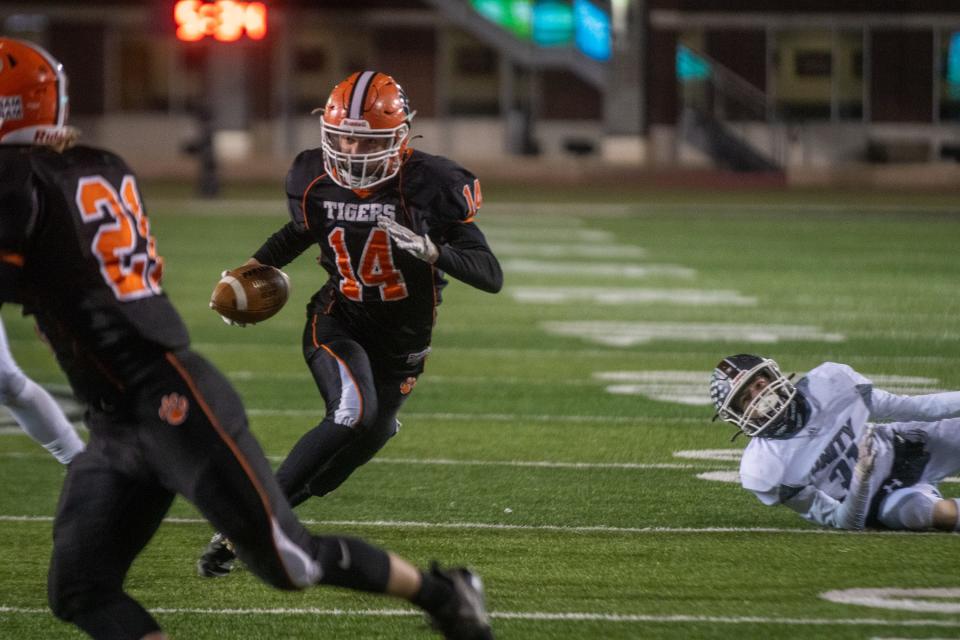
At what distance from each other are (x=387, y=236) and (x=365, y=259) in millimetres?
107

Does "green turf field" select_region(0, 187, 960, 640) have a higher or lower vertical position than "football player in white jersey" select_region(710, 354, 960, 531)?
lower

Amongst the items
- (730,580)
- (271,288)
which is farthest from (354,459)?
(730,580)

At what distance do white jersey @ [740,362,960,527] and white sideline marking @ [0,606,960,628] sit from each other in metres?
0.89

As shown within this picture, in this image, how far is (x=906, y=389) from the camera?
7992 millimetres

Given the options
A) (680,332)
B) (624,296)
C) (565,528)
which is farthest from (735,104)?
(565,528)

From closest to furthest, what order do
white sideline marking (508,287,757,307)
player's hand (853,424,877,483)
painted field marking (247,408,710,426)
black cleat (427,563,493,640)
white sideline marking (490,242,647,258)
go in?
black cleat (427,563,493,640) → player's hand (853,424,877,483) → painted field marking (247,408,710,426) → white sideline marking (508,287,757,307) → white sideline marking (490,242,647,258)

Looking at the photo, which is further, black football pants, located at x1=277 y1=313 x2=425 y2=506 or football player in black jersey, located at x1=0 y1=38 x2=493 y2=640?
black football pants, located at x1=277 y1=313 x2=425 y2=506

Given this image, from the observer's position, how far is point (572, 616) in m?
4.48

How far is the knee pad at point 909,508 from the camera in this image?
525 cm

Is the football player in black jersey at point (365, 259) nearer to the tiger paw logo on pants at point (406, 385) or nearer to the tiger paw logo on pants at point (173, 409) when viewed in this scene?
the tiger paw logo on pants at point (406, 385)

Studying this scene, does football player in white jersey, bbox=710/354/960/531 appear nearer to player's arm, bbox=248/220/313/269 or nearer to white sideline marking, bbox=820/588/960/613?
white sideline marking, bbox=820/588/960/613

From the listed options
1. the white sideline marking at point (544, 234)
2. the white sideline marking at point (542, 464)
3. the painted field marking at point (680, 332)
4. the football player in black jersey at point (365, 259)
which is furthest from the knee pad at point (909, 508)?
the white sideline marking at point (544, 234)

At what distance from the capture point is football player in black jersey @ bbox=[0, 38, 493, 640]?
138 inches

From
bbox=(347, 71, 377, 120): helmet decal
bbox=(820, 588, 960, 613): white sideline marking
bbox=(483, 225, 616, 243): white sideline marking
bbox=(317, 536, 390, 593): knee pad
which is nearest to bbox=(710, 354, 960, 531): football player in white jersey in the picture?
bbox=(820, 588, 960, 613): white sideline marking
